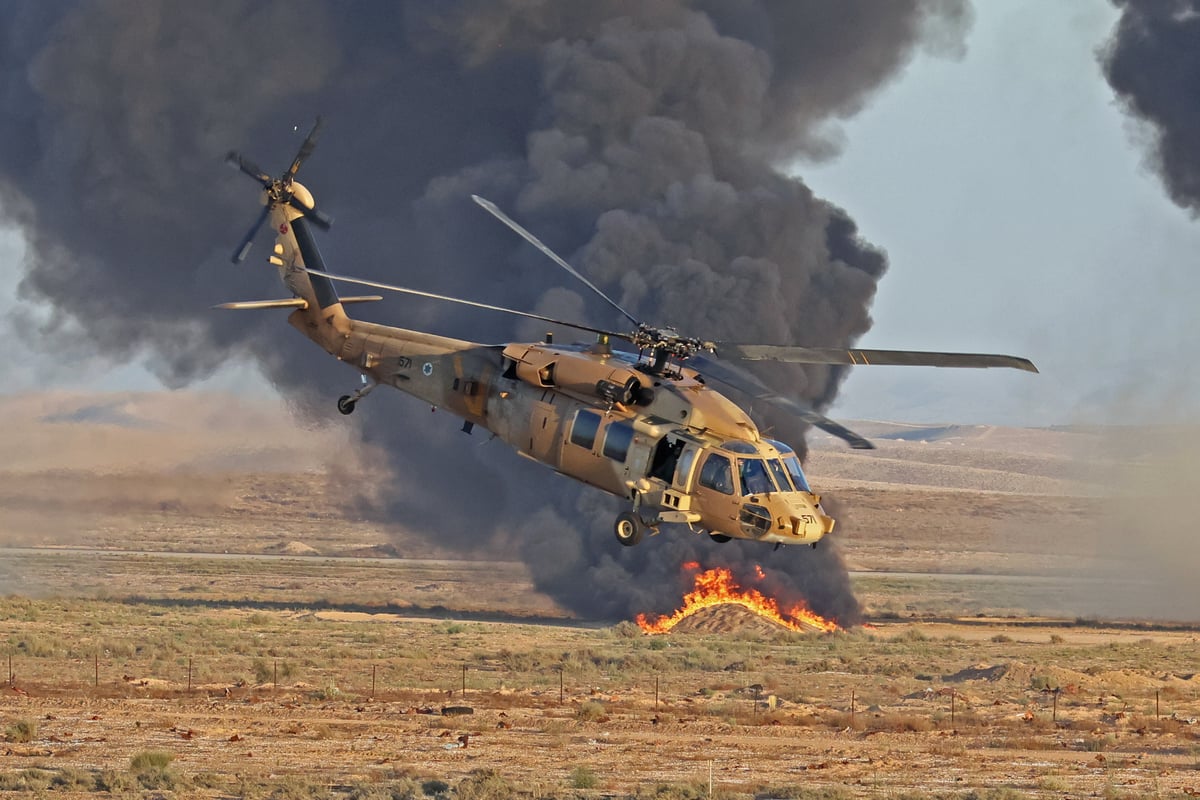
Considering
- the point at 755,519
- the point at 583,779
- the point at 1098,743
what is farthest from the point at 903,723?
the point at 583,779

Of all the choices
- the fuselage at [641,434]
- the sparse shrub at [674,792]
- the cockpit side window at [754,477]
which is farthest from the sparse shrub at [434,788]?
the cockpit side window at [754,477]

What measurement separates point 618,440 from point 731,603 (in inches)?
1599

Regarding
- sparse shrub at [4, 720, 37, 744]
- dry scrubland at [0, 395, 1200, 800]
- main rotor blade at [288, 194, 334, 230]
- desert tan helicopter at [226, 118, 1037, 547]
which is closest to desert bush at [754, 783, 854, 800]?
dry scrubland at [0, 395, 1200, 800]

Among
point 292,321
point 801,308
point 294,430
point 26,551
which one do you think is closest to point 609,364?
point 292,321

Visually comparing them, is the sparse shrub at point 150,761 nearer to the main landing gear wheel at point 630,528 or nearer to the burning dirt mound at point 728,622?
the main landing gear wheel at point 630,528

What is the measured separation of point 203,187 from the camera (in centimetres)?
10625

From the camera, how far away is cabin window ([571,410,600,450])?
3491 cm

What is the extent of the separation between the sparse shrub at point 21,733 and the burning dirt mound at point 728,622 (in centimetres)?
3618

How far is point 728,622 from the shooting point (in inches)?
2832

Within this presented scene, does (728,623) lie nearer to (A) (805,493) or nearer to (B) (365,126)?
(A) (805,493)

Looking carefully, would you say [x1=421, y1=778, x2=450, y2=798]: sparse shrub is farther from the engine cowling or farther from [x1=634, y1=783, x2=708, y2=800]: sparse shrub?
the engine cowling

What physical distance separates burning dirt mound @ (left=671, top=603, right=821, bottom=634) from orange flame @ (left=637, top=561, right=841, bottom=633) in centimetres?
31

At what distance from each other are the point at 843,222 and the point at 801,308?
12.2 meters

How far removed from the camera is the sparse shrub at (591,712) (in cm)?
4356
